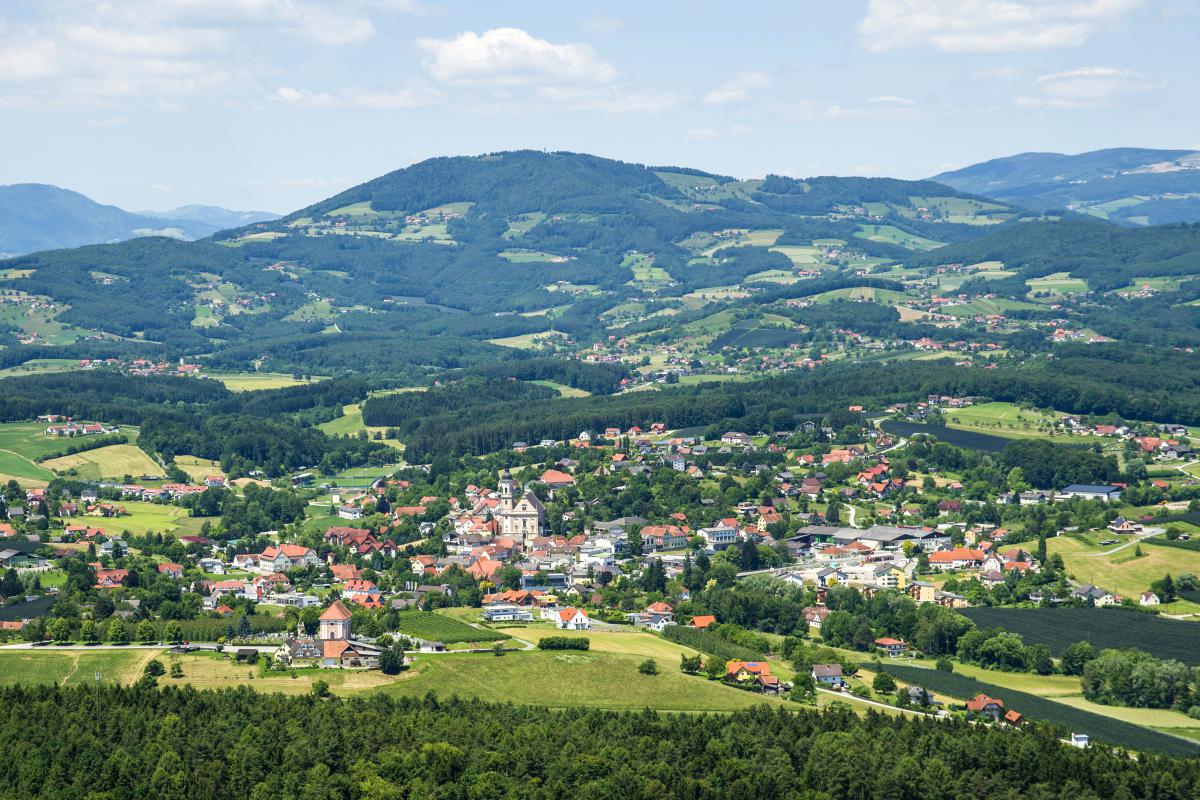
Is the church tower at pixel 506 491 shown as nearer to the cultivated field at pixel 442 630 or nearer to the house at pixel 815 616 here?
the cultivated field at pixel 442 630

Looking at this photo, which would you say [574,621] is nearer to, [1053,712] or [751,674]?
[751,674]

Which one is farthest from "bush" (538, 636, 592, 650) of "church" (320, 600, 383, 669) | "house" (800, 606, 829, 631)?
"house" (800, 606, 829, 631)

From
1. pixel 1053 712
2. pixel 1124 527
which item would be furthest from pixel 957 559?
pixel 1053 712

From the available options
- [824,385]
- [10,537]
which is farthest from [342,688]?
[824,385]

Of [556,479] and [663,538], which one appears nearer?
[663,538]

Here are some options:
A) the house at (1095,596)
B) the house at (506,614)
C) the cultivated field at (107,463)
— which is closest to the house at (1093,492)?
the house at (1095,596)

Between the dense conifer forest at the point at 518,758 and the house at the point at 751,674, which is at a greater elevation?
the dense conifer forest at the point at 518,758

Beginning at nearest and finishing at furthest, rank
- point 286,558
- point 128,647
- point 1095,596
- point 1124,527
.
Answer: point 128,647 < point 1095,596 < point 1124,527 < point 286,558

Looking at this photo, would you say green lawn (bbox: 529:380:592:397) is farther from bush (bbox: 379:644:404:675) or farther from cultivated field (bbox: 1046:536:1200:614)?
bush (bbox: 379:644:404:675)
